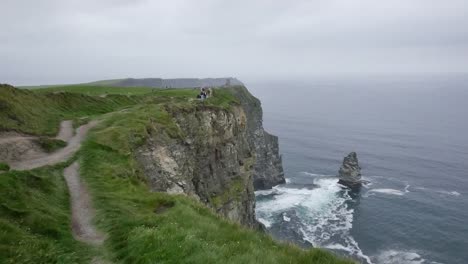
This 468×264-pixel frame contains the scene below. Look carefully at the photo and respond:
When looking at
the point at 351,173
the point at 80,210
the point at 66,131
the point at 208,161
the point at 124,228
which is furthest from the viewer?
the point at 351,173

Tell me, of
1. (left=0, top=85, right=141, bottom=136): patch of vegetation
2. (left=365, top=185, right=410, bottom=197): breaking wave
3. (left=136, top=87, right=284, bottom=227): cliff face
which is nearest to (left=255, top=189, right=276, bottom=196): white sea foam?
(left=365, top=185, right=410, bottom=197): breaking wave

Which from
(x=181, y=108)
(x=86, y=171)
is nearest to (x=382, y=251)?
(x=181, y=108)

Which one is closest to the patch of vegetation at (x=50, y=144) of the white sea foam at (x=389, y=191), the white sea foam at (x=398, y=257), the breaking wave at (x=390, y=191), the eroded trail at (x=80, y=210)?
the eroded trail at (x=80, y=210)

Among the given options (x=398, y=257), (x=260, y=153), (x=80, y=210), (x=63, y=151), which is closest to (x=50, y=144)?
(x=63, y=151)

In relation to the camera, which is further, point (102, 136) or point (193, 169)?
point (193, 169)

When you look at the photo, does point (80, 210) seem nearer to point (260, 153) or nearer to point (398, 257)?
point (398, 257)

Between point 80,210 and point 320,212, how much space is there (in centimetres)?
6818

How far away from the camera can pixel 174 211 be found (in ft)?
59.1

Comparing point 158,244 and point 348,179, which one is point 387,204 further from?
point 158,244

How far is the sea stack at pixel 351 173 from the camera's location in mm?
94500

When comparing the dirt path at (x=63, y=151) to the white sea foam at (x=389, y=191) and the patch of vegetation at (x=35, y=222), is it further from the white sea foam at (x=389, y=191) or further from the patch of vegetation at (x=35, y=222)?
the white sea foam at (x=389, y=191)

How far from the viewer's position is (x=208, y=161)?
46.8 meters

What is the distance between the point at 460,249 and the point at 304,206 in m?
30.4

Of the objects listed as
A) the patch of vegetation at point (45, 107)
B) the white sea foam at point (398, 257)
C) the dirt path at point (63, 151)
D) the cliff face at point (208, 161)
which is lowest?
the white sea foam at point (398, 257)
